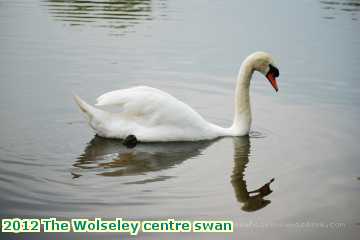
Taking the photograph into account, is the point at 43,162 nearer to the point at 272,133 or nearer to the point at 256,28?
the point at 272,133

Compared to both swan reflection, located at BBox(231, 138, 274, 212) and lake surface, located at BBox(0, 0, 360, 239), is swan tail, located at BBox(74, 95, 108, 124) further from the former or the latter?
swan reflection, located at BBox(231, 138, 274, 212)

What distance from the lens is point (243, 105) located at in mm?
A: 9461

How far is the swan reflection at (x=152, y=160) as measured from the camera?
6953 millimetres

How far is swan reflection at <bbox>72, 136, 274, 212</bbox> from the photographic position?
274 inches

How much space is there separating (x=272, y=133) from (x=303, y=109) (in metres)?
1.54

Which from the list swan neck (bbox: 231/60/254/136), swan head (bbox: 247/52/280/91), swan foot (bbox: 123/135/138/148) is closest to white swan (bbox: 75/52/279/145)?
swan foot (bbox: 123/135/138/148)

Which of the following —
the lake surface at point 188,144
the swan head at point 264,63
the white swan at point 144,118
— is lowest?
the lake surface at point 188,144

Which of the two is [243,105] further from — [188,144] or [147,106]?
[147,106]

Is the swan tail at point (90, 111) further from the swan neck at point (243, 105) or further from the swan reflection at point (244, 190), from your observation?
the swan neck at point (243, 105)

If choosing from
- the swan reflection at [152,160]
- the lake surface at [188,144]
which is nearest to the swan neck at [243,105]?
the swan reflection at [152,160]

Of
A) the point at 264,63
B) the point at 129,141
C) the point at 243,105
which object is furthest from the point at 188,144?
the point at 264,63

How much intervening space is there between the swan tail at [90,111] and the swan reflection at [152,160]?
323 millimetres

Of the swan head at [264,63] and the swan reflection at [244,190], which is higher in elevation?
the swan head at [264,63]

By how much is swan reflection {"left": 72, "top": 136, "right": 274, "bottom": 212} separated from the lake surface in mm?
24
